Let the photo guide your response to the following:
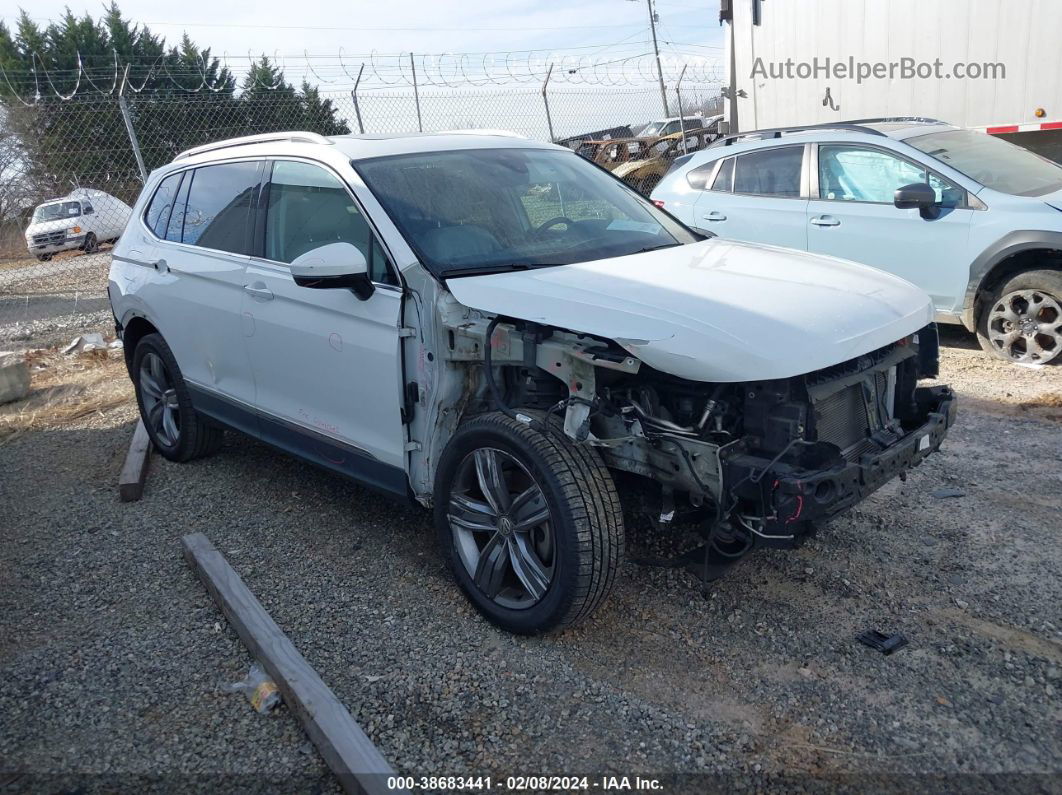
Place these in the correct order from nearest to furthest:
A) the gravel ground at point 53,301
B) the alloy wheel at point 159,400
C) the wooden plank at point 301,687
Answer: the wooden plank at point 301,687 < the alloy wheel at point 159,400 < the gravel ground at point 53,301

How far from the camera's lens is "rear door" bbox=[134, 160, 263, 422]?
4.59 metres

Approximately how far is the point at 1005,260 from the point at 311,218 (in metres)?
4.92

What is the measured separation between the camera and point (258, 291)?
14.2 feet

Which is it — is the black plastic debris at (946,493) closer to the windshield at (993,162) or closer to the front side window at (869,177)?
the front side window at (869,177)

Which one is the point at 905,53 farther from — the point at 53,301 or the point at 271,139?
the point at 53,301

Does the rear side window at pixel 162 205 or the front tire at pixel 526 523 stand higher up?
the rear side window at pixel 162 205

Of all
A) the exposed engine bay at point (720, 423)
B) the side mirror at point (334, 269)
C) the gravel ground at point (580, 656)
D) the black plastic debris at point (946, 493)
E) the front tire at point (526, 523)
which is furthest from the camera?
the black plastic debris at point (946, 493)

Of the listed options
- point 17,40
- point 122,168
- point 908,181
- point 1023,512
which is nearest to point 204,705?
point 1023,512

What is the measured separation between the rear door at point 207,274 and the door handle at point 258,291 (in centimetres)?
10

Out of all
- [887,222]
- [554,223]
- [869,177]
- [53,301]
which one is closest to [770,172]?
[869,177]

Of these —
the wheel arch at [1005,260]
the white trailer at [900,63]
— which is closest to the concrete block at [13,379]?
the wheel arch at [1005,260]

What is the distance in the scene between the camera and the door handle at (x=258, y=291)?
4285 mm

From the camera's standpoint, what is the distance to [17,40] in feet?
105

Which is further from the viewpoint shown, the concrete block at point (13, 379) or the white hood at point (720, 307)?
the concrete block at point (13, 379)
